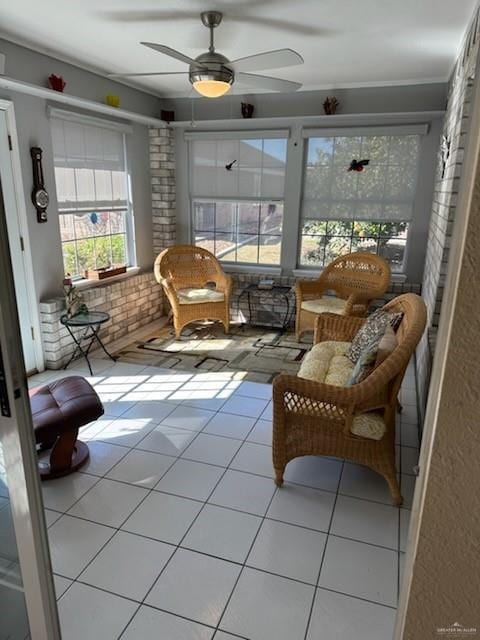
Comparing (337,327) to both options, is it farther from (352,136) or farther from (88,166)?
(88,166)

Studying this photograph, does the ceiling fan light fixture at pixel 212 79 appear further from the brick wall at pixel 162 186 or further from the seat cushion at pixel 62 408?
the brick wall at pixel 162 186

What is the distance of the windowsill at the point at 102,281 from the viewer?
423 cm

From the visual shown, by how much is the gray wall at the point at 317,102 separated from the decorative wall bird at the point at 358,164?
19.0 inches

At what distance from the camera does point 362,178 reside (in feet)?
15.3

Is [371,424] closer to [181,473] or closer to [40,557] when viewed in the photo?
[181,473]

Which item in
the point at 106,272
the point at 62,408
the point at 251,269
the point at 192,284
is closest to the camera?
the point at 62,408

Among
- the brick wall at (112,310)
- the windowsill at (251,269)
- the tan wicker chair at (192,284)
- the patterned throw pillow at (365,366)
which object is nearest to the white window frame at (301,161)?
the windowsill at (251,269)

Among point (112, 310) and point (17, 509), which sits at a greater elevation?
point (17, 509)

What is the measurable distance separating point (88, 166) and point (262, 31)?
2.13 meters

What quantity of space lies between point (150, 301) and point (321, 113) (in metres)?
2.83

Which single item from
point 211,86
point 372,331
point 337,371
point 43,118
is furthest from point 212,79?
point 337,371

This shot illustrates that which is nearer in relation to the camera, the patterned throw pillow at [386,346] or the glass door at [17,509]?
the glass door at [17,509]

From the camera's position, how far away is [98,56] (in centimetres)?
363

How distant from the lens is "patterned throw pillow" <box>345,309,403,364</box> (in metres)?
2.58
